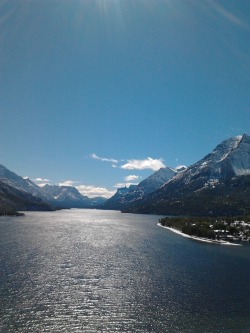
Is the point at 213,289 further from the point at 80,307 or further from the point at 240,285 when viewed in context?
the point at 80,307

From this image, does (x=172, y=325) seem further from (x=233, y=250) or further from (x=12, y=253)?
(x=233, y=250)

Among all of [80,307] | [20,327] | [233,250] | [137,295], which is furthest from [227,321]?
[233,250]

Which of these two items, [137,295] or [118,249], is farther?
[118,249]

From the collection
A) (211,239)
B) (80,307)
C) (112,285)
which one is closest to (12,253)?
(112,285)

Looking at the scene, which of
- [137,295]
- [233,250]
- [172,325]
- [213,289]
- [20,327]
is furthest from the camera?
[233,250]

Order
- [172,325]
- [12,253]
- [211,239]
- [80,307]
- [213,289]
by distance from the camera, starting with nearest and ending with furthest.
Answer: [172,325] < [80,307] < [213,289] < [12,253] < [211,239]

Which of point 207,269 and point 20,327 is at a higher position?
point 207,269

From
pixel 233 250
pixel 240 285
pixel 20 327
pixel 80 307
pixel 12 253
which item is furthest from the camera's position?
pixel 233 250
